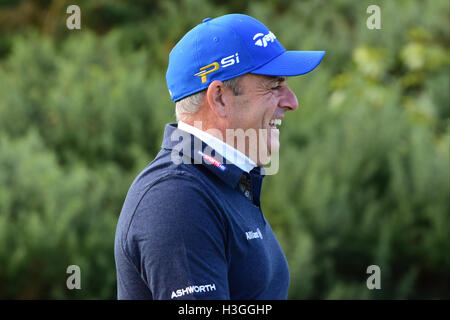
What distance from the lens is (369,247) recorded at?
14.5 ft

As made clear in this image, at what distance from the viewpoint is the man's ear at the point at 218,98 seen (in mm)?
1783

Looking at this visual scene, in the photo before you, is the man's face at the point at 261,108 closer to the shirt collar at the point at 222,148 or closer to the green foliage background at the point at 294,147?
the shirt collar at the point at 222,148

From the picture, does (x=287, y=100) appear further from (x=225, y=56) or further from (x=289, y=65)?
(x=225, y=56)

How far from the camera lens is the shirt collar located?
1.80 metres

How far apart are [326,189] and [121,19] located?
552 centimetres

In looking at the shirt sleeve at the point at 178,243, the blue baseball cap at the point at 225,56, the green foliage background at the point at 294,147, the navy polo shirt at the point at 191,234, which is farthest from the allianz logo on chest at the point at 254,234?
the green foliage background at the point at 294,147

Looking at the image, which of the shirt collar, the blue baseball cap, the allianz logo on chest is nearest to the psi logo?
the blue baseball cap

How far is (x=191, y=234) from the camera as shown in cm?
152

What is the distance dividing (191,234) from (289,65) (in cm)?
68

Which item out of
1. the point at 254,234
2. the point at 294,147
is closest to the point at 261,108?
the point at 254,234

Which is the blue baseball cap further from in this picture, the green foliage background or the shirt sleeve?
the green foliage background

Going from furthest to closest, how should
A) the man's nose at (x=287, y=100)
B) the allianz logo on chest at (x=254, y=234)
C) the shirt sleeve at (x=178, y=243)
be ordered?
the man's nose at (x=287, y=100) → the allianz logo on chest at (x=254, y=234) → the shirt sleeve at (x=178, y=243)
